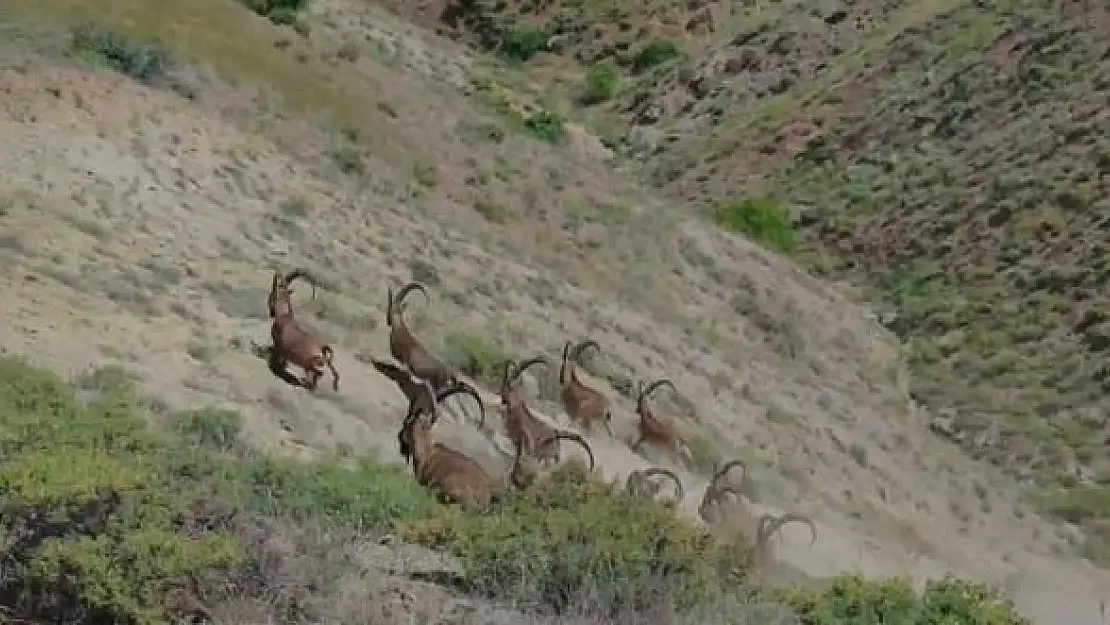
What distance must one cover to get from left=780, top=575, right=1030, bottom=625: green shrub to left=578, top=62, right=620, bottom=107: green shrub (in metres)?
43.2

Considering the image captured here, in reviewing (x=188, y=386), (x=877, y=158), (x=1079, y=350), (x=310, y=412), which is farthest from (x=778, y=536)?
(x=877, y=158)

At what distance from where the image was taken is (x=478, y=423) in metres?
15.7

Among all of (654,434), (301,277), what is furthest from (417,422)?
(654,434)

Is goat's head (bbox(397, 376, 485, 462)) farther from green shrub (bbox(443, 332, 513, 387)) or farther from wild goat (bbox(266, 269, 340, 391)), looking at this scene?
green shrub (bbox(443, 332, 513, 387))

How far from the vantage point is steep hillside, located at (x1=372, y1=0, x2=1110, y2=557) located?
30.0 m

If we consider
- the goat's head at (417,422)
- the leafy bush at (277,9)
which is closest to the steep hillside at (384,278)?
the leafy bush at (277,9)

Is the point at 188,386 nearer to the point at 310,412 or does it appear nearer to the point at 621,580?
the point at 310,412

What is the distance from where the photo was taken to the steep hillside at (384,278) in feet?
49.0

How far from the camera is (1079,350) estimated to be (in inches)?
1217

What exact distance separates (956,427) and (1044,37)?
16521 millimetres

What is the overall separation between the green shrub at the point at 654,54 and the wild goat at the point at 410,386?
39025 mm

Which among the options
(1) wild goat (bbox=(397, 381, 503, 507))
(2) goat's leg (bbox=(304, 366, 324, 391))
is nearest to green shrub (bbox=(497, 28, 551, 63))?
(2) goat's leg (bbox=(304, 366, 324, 391))

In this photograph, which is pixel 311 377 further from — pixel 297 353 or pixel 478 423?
pixel 478 423

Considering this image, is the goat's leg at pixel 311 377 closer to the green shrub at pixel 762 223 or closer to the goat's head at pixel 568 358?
the goat's head at pixel 568 358
